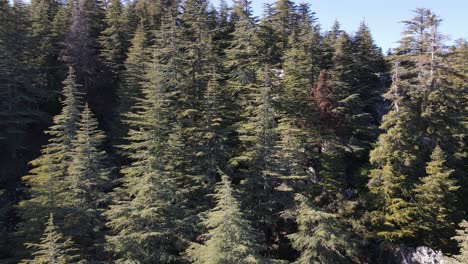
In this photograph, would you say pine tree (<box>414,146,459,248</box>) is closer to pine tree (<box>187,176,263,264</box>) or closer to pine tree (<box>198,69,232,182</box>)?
pine tree (<box>187,176,263,264</box>)

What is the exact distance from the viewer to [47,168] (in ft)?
80.6

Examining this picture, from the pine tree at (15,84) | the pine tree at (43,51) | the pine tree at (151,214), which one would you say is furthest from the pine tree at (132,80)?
the pine tree at (151,214)

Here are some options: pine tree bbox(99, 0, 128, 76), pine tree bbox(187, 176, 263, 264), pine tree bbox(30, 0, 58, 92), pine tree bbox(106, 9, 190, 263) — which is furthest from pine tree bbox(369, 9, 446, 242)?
pine tree bbox(30, 0, 58, 92)

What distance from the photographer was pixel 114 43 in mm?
44875

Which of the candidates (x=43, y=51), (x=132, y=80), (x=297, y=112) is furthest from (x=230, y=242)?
(x=43, y=51)

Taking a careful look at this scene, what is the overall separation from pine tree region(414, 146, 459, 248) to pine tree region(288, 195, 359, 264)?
5.32m

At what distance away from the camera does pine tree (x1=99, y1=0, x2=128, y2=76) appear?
1736 inches

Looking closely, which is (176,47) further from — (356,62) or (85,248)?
(356,62)

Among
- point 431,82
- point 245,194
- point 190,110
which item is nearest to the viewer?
point 245,194

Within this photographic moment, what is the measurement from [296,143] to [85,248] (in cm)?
1640

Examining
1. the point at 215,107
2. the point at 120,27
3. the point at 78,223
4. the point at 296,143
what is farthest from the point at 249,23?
the point at 78,223

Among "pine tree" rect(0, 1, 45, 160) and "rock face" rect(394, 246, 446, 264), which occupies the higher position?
"pine tree" rect(0, 1, 45, 160)

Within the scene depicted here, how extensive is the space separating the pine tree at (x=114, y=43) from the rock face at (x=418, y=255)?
111 feet

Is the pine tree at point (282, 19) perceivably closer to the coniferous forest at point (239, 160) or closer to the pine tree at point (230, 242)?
the coniferous forest at point (239, 160)
